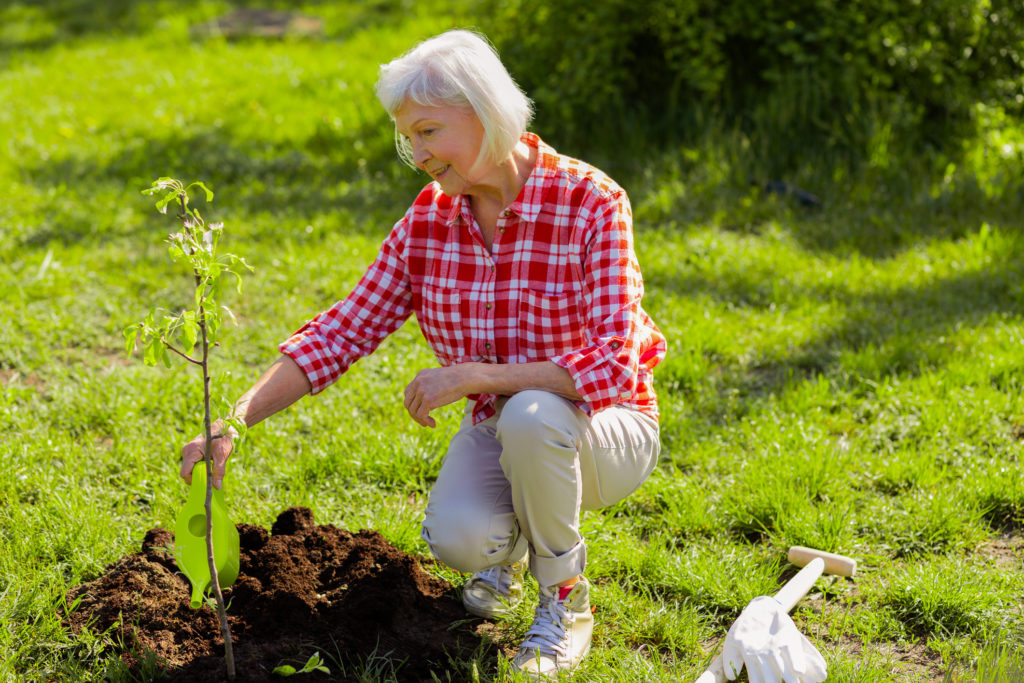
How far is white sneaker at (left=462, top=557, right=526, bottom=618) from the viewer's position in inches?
117

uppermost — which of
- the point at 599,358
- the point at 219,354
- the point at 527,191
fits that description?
the point at 527,191

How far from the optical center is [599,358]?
2.59 metres

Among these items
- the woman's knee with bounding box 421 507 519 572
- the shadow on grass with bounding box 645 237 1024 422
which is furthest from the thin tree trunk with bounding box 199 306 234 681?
the shadow on grass with bounding box 645 237 1024 422

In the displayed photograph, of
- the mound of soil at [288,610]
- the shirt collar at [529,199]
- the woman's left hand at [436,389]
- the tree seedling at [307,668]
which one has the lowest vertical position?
the mound of soil at [288,610]

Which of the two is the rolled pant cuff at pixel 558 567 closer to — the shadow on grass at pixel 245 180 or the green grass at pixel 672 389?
the green grass at pixel 672 389

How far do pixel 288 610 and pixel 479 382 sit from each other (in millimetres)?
895

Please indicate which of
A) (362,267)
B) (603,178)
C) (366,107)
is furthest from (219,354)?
(366,107)

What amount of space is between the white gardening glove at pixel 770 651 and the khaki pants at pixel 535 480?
17.7 inches

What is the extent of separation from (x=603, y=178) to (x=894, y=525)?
152 centimetres

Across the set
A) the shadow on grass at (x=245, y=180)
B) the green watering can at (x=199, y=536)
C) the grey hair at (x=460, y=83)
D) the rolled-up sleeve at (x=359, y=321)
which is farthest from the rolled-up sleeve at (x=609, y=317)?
the shadow on grass at (x=245, y=180)

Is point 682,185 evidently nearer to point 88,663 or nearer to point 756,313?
point 756,313

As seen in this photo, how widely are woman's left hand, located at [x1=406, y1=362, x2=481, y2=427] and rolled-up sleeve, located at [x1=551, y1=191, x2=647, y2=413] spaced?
240mm

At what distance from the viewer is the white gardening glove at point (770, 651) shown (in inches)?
102

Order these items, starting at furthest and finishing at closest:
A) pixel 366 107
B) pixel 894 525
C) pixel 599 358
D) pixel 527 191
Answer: pixel 366 107, pixel 894 525, pixel 527 191, pixel 599 358
